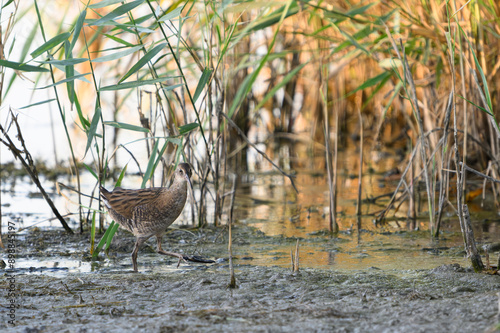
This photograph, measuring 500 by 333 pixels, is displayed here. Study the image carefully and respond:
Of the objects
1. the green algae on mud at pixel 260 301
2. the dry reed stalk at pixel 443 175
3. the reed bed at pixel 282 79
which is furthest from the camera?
the dry reed stalk at pixel 443 175

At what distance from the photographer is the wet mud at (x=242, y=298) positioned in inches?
103

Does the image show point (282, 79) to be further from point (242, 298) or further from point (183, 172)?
point (242, 298)

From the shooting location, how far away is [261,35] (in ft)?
27.5

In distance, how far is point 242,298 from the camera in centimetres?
308

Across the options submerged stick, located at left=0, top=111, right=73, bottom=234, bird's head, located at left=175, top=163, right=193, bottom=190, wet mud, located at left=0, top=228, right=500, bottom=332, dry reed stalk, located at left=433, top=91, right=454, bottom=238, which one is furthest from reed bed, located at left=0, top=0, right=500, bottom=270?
wet mud, located at left=0, top=228, right=500, bottom=332

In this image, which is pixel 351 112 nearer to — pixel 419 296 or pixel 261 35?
pixel 261 35

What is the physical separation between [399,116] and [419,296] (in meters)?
6.75

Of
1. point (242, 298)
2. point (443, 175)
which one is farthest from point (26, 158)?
point (443, 175)

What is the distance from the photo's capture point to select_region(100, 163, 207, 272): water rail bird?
3841mm

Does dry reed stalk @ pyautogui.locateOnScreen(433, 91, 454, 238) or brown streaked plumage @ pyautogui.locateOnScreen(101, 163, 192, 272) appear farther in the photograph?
dry reed stalk @ pyautogui.locateOnScreen(433, 91, 454, 238)

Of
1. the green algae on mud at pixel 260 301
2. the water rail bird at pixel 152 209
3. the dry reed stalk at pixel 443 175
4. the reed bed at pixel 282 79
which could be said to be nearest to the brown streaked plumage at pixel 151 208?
the water rail bird at pixel 152 209

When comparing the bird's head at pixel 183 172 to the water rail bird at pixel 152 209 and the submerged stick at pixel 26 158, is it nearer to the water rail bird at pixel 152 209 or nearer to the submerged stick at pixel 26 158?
the water rail bird at pixel 152 209

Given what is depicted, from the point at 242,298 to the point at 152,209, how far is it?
1.04 meters

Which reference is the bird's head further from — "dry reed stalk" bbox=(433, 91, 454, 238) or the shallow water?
"dry reed stalk" bbox=(433, 91, 454, 238)
